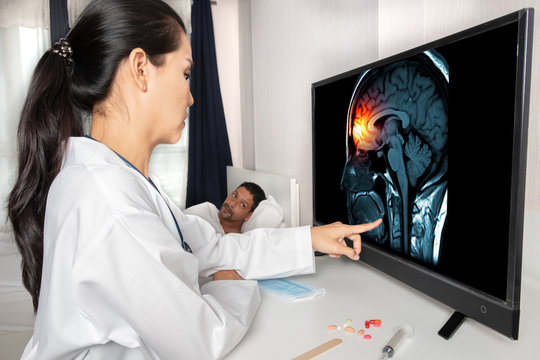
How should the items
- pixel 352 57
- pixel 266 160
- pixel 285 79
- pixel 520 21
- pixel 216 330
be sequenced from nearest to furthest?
pixel 520 21, pixel 216 330, pixel 352 57, pixel 285 79, pixel 266 160

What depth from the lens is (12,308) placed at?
4.87 feet

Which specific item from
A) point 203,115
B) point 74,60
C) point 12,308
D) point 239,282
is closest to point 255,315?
point 239,282

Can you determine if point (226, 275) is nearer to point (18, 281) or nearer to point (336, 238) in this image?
point (336, 238)

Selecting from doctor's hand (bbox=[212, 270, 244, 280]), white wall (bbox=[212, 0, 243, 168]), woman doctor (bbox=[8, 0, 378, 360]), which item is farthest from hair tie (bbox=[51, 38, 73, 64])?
white wall (bbox=[212, 0, 243, 168])

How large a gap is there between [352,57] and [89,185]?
1.11 metres

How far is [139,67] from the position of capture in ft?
2.52

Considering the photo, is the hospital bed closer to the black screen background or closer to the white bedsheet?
the white bedsheet

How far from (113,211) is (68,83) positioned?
1.20ft

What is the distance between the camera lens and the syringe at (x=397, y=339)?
662 mm

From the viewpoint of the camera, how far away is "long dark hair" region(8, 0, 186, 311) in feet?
2.45

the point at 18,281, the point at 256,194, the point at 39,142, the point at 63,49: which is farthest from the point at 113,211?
the point at 256,194

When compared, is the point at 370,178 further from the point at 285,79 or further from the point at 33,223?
the point at 285,79

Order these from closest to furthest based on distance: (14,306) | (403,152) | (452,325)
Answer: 1. (452,325)
2. (403,152)
3. (14,306)

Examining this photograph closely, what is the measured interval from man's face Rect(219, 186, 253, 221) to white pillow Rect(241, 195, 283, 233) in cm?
19
